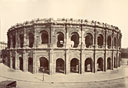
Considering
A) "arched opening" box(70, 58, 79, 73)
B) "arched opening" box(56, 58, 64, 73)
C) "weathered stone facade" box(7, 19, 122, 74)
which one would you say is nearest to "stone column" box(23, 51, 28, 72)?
"weathered stone facade" box(7, 19, 122, 74)

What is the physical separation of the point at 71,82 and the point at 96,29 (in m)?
9.02

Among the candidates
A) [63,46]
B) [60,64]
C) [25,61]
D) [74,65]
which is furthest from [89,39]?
[25,61]

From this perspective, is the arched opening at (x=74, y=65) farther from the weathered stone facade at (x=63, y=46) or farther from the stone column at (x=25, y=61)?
the stone column at (x=25, y=61)

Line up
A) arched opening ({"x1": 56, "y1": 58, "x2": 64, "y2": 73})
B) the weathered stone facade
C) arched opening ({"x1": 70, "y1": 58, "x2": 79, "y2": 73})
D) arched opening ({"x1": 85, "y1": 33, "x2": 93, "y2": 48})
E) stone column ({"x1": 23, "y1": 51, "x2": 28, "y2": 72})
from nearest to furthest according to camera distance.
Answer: the weathered stone facade, stone column ({"x1": 23, "y1": 51, "x2": 28, "y2": 72}), arched opening ({"x1": 85, "y1": 33, "x2": 93, "y2": 48}), arched opening ({"x1": 56, "y1": 58, "x2": 64, "y2": 73}), arched opening ({"x1": 70, "y1": 58, "x2": 79, "y2": 73})

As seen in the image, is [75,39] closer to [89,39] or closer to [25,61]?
[89,39]

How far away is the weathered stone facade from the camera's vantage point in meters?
19.7

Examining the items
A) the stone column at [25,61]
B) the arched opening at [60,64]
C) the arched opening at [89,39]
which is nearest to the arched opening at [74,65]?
the arched opening at [60,64]

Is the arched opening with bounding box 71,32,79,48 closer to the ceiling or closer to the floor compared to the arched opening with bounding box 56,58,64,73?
closer to the ceiling

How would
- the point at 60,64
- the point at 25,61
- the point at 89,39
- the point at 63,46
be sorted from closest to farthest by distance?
the point at 63,46
the point at 25,61
the point at 89,39
the point at 60,64

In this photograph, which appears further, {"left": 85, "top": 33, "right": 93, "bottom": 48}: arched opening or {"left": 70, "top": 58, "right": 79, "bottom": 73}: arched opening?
{"left": 70, "top": 58, "right": 79, "bottom": 73}: arched opening

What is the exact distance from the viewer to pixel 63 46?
64.5 feet

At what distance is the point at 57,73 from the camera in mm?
19750

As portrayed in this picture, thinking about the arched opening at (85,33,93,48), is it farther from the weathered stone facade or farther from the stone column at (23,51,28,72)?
the stone column at (23,51,28,72)

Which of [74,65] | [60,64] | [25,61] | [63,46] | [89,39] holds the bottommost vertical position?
[74,65]
